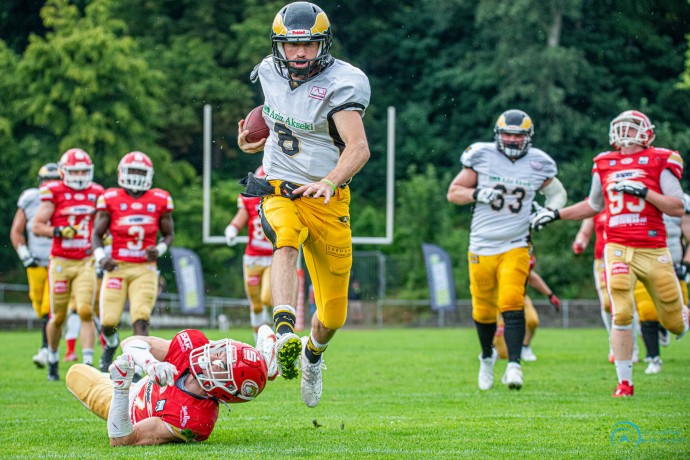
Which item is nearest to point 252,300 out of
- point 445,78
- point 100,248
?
point 100,248

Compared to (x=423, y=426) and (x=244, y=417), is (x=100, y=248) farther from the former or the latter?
(x=423, y=426)

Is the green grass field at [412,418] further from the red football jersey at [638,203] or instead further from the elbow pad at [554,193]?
the elbow pad at [554,193]

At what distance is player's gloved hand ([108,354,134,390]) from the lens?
19.5ft

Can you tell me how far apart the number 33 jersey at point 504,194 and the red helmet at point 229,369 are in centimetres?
423

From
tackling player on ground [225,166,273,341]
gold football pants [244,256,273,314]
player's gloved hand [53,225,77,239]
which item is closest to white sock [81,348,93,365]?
player's gloved hand [53,225,77,239]

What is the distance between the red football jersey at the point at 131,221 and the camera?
11.0m

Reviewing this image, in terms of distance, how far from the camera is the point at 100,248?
35.7 ft

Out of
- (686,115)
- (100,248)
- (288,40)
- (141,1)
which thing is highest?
(141,1)

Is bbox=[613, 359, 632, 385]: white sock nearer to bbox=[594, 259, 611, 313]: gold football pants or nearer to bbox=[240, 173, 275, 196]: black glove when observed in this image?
bbox=[240, 173, 275, 196]: black glove

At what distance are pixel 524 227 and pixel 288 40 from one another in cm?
379

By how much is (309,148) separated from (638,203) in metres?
3.64

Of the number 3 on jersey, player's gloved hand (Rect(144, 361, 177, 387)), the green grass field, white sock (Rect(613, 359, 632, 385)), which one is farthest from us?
white sock (Rect(613, 359, 632, 385))

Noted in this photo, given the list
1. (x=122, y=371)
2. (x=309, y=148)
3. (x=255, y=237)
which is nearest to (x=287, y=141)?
(x=309, y=148)

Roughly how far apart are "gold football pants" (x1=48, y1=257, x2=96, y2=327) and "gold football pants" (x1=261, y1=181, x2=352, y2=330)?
17.1 ft
